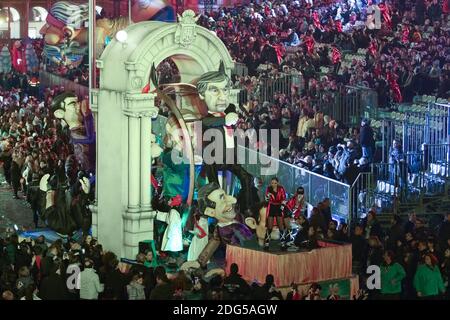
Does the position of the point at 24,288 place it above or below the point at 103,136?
below

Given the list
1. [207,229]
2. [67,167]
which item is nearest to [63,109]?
[67,167]

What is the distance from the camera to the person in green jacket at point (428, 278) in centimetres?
2158

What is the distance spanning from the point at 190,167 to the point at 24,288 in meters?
2.20

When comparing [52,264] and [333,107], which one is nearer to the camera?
[52,264]

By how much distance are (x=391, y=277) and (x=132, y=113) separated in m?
3.24

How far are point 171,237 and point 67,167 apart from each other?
141 cm

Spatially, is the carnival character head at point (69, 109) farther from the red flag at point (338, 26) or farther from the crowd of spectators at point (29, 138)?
the red flag at point (338, 26)

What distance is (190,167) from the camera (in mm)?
21844

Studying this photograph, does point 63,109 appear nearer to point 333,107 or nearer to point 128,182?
point 128,182

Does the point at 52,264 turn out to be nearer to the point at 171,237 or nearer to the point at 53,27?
the point at 171,237

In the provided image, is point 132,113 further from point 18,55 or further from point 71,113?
point 18,55

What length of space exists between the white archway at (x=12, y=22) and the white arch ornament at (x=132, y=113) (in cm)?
126

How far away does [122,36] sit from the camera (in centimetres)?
2161

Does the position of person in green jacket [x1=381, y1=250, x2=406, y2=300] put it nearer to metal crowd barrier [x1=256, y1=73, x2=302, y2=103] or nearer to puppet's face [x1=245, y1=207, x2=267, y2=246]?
puppet's face [x1=245, y1=207, x2=267, y2=246]
